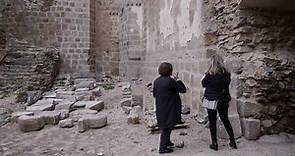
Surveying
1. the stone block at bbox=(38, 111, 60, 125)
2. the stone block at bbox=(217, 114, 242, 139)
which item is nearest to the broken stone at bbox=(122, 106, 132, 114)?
the stone block at bbox=(38, 111, 60, 125)

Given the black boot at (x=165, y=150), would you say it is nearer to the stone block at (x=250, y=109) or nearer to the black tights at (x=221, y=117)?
the black tights at (x=221, y=117)

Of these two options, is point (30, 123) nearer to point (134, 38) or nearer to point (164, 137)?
point (164, 137)

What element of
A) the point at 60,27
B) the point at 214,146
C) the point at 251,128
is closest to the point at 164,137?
the point at 214,146

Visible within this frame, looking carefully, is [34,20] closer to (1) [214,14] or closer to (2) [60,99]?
(2) [60,99]

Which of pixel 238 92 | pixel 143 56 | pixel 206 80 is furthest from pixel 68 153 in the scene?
pixel 143 56

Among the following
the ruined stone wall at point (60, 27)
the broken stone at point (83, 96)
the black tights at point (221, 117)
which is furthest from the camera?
the ruined stone wall at point (60, 27)

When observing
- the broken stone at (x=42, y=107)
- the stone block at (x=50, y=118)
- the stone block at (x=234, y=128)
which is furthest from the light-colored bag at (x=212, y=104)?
the broken stone at (x=42, y=107)

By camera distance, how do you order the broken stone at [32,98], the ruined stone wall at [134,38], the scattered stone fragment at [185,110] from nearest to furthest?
the scattered stone fragment at [185,110]
the broken stone at [32,98]
the ruined stone wall at [134,38]

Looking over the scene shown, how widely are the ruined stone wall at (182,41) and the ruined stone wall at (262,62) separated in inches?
36.3

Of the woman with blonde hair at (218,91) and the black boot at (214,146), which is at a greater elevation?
the woman with blonde hair at (218,91)

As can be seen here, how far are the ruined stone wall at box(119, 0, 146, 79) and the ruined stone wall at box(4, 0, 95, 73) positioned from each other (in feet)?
5.40

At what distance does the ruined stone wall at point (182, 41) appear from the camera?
20.6 feet

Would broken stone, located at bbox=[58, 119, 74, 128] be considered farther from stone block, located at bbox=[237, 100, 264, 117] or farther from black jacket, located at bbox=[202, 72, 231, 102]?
stone block, located at bbox=[237, 100, 264, 117]

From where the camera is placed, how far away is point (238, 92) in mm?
4957
